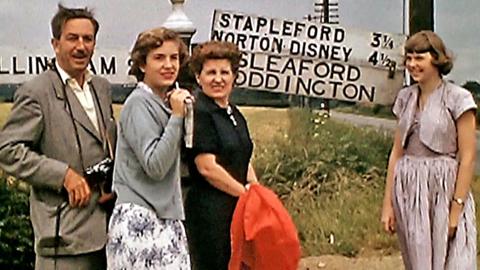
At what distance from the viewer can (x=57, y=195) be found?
4.30m

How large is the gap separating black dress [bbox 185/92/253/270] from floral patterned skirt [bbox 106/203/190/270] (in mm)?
536

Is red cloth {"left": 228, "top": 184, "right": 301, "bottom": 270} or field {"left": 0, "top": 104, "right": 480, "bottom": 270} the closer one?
red cloth {"left": 228, "top": 184, "right": 301, "bottom": 270}

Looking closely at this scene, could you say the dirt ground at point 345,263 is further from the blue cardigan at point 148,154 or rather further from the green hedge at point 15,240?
the blue cardigan at point 148,154

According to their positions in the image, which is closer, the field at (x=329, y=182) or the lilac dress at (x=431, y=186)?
the lilac dress at (x=431, y=186)

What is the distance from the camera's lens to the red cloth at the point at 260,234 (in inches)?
187

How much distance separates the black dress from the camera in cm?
478

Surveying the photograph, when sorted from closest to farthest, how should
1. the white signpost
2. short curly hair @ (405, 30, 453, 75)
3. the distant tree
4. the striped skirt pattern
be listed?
1. short curly hair @ (405, 30, 453, 75)
2. the striped skirt pattern
3. the white signpost
4. the distant tree

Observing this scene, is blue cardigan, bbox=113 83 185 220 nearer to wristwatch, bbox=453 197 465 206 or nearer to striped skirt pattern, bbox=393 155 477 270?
striped skirt pattern, bbox=393 155 477 270

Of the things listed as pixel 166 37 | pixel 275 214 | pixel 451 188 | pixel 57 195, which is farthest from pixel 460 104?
pixel 57 195

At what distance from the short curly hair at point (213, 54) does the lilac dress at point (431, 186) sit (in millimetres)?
983

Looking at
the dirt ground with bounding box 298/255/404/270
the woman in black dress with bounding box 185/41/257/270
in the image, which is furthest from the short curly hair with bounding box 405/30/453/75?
the dirt ground with bounding box 298/255/404/270

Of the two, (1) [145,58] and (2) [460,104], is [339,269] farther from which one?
(1) [145,58]

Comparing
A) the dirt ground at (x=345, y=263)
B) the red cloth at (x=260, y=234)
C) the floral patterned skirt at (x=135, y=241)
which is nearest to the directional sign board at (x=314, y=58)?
the dirt ground at (x=345, y=263)

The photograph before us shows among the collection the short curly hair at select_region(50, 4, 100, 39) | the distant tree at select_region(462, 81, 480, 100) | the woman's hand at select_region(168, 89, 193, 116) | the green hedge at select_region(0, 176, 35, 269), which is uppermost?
the short curly hair at select_region(50, 4, 100, 39)
